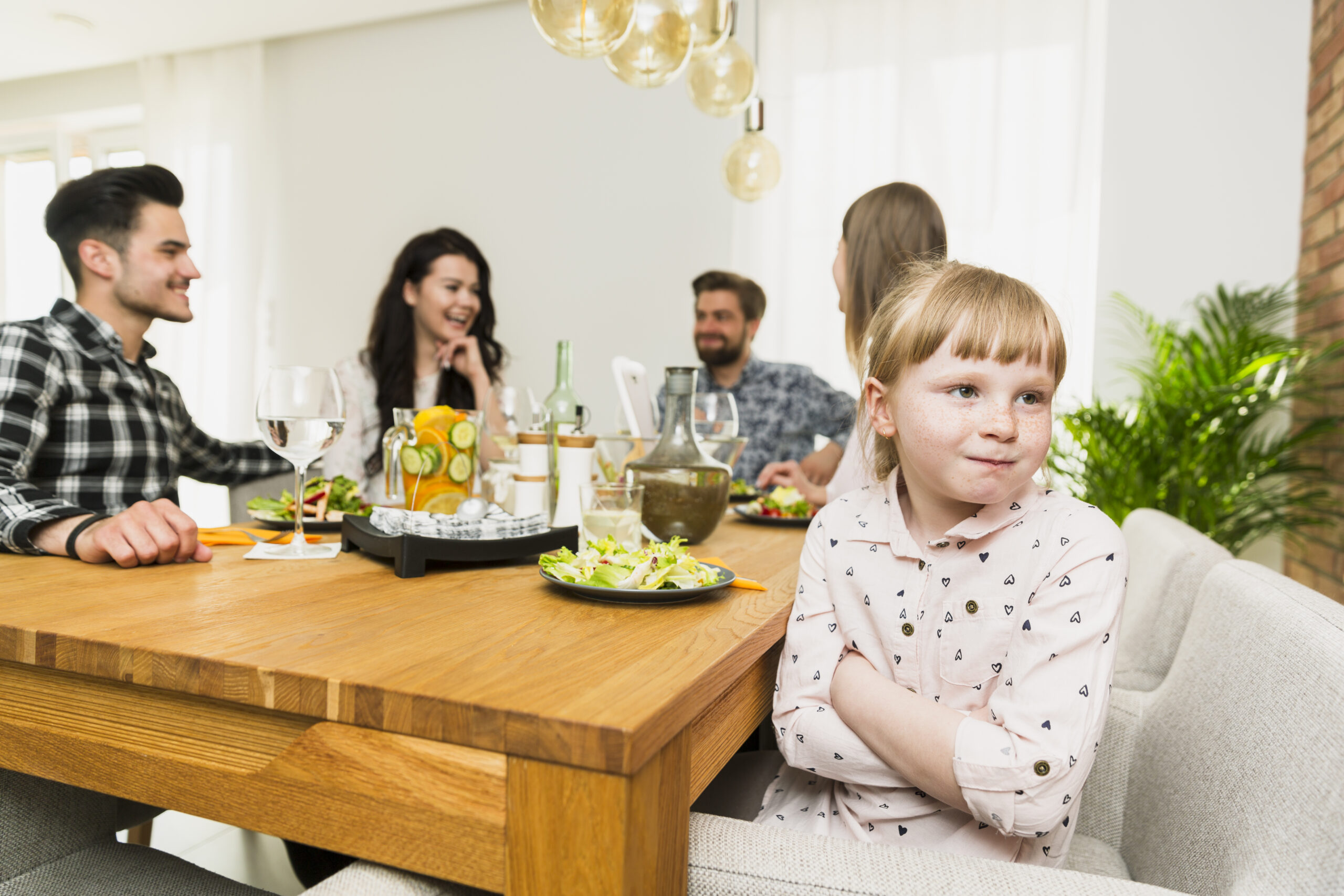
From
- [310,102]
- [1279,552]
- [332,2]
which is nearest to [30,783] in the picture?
[1279,552]

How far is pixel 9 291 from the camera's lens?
6074mm

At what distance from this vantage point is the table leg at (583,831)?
576mm

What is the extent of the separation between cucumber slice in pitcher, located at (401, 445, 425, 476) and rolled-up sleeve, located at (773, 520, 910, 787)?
27.6 inches

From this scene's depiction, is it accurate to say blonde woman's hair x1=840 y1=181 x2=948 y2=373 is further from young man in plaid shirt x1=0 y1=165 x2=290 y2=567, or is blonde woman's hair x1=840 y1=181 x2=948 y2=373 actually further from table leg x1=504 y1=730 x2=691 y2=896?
young man in plaid shirt x1=0 y1=165 x2=290 y2=567

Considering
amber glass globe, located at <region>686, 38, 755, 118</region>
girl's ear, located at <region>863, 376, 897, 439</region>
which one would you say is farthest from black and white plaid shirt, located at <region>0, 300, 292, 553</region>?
amber glass globe, located at <region>686, 38, 755, 118</region>

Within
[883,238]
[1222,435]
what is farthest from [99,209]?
[1222,435]

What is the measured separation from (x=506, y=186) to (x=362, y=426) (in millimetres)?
2511

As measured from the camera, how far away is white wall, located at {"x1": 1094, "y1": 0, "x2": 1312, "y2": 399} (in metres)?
3.42

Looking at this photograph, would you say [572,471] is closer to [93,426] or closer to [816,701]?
[816,701]

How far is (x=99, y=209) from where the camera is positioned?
6.02 feet

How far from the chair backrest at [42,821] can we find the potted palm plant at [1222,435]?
2.97m

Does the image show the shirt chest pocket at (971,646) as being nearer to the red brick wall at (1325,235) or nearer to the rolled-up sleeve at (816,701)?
the rolled-up sleeve at (816,701)

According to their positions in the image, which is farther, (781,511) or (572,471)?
(781,511)

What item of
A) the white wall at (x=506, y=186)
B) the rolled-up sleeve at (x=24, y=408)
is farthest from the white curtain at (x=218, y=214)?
the rolled-up sleeve at (x=24, y=408)
